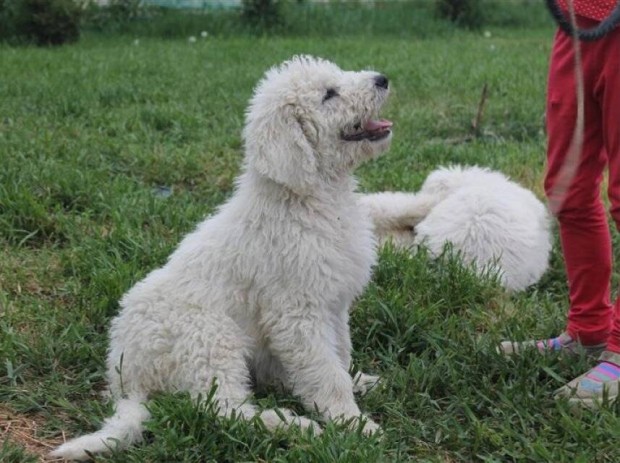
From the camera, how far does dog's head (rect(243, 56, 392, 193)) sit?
3.32 m

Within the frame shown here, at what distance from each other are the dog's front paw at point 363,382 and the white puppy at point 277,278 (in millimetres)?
11

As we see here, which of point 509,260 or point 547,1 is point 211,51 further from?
point 547,1

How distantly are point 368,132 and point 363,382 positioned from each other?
995 millimetres

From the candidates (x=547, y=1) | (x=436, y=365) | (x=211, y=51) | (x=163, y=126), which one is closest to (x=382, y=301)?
(x=436, y=365)

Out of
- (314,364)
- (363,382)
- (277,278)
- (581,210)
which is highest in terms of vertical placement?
(581,210)

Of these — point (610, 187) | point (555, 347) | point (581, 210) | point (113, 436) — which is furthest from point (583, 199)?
point (113, 436)

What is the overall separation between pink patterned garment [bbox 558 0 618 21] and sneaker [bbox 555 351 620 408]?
4.20 ft

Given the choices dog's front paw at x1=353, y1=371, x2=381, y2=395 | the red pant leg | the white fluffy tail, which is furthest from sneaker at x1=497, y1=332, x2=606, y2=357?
the white fluffy tail

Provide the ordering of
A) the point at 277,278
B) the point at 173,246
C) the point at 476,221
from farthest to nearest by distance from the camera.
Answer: the point at 476,221
the point at 173,246
the point at 277,278

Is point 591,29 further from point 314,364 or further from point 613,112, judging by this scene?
point 314,364

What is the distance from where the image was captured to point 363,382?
11.7 feet

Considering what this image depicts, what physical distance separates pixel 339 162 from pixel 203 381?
3.22 feet

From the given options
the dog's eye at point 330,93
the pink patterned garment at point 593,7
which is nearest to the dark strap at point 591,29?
the pink patterned garment at point 593,7

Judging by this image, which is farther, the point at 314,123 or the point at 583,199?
the point at 583,199
